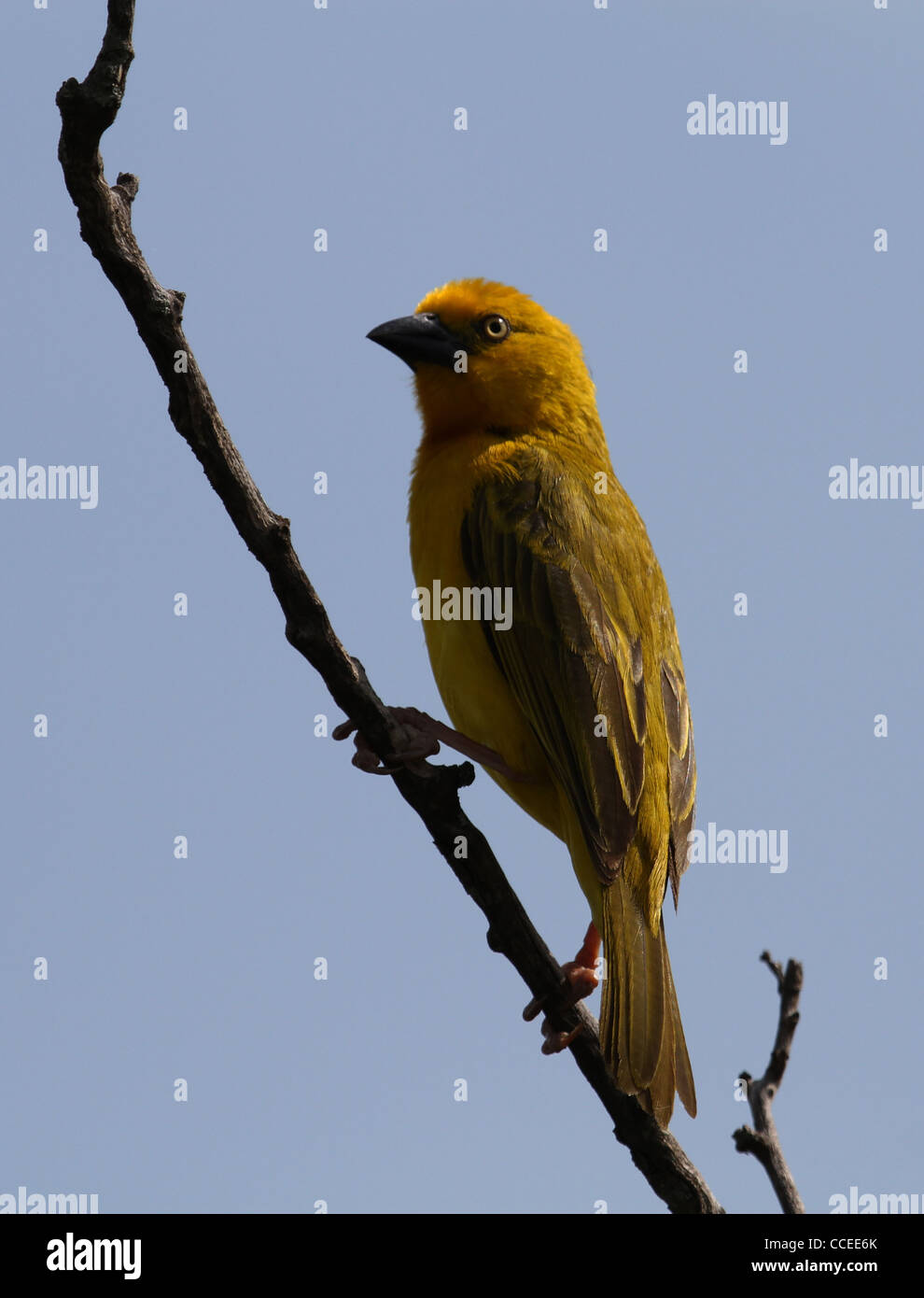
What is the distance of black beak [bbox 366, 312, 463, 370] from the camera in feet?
19.8

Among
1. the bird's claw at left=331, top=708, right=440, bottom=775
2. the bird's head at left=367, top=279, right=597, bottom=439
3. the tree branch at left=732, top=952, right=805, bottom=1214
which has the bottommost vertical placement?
the tree branch at left=732, top=952, right=805, bottom=1214

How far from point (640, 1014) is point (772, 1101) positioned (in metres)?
0.58

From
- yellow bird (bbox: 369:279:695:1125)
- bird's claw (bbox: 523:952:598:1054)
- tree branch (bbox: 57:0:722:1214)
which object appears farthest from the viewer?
yellow bird (bbox: 369:279:695:1125)

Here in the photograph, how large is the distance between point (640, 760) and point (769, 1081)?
1199 mm

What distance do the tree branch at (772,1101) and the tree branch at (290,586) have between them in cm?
24

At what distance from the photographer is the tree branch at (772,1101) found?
14.5 feet

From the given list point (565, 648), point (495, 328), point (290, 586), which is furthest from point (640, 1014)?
point (495, 328)

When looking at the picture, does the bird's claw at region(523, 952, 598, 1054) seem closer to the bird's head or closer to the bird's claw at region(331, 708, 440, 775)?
the bird's claw at region(331, 708, 440, 775)

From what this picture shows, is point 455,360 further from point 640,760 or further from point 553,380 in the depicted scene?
point 640,760

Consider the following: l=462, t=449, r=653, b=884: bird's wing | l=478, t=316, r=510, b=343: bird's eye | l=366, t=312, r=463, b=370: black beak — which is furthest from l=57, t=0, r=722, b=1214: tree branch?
l=478, t=316, r=510, b=343: bird's eye

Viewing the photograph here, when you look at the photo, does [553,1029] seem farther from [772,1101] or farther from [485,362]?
[485,362]

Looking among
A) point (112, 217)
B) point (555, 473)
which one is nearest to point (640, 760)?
point (555, 473)

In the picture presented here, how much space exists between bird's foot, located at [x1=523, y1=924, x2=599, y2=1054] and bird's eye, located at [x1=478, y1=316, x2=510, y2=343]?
105 inches

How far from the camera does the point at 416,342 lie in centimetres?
606
